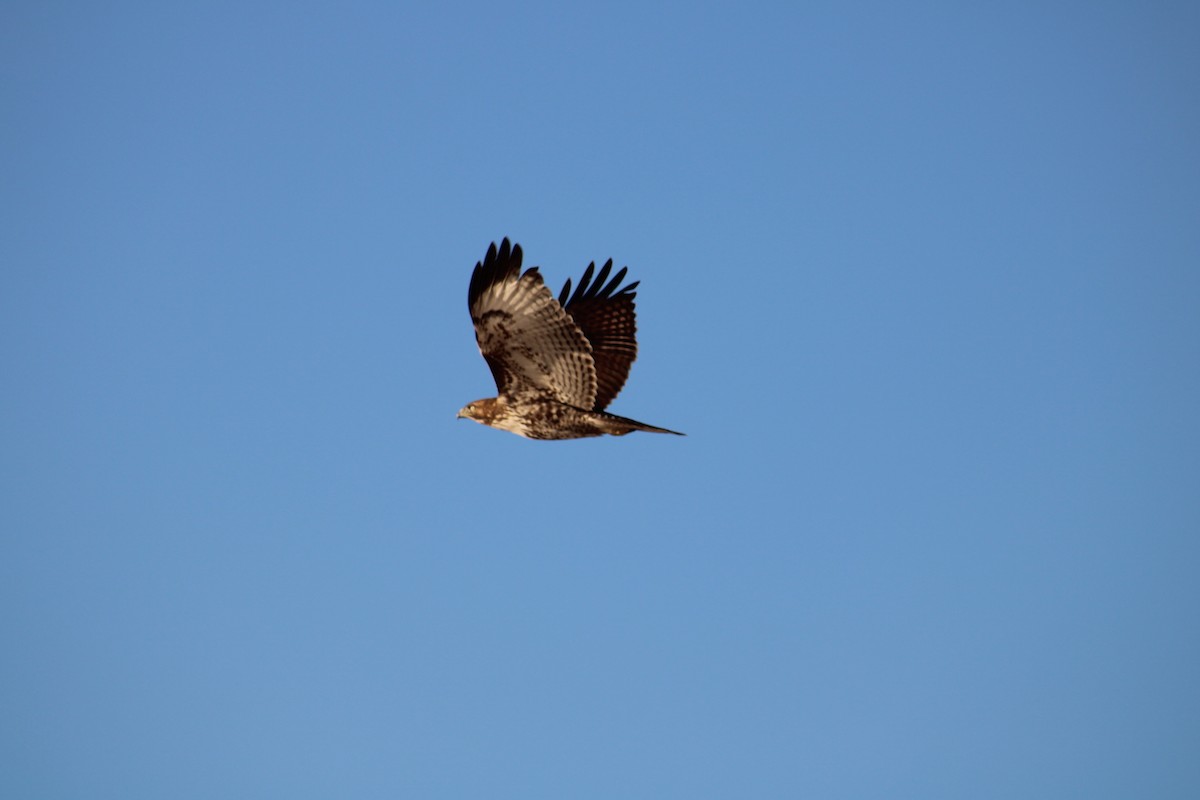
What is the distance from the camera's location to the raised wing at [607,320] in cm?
1523

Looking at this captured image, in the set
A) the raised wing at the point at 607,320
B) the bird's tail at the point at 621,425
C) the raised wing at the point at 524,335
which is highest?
the raised wing at the point at 607,320

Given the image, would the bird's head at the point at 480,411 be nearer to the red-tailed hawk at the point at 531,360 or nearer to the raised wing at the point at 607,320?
the red-tailed hawk at the point at 531,360

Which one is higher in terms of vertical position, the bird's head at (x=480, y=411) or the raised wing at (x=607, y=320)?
the raised wing at (x=607, y=320)

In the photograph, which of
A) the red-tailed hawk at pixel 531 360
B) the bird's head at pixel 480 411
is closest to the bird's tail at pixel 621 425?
the red-tailed hawk at pixel 531 360

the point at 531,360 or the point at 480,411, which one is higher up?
the point at 531,360

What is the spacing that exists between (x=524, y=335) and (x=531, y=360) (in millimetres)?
394

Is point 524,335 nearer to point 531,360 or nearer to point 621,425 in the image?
point 531,360

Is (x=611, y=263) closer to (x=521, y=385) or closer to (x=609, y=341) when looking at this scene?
(x=609, y=341)

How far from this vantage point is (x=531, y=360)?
13.6 metres

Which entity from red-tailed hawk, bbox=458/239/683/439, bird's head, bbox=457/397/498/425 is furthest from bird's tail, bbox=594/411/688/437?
bird's head, bbox=457/397/498/425

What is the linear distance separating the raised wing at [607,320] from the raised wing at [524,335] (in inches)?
57.6

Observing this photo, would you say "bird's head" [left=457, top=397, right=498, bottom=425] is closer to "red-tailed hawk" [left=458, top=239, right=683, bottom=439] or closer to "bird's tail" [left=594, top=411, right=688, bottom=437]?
"red-tailed hawk" [left=458, top=239, right=683, bottom=439]

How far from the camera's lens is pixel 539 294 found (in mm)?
12953

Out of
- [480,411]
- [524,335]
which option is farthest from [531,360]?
[480,411]
